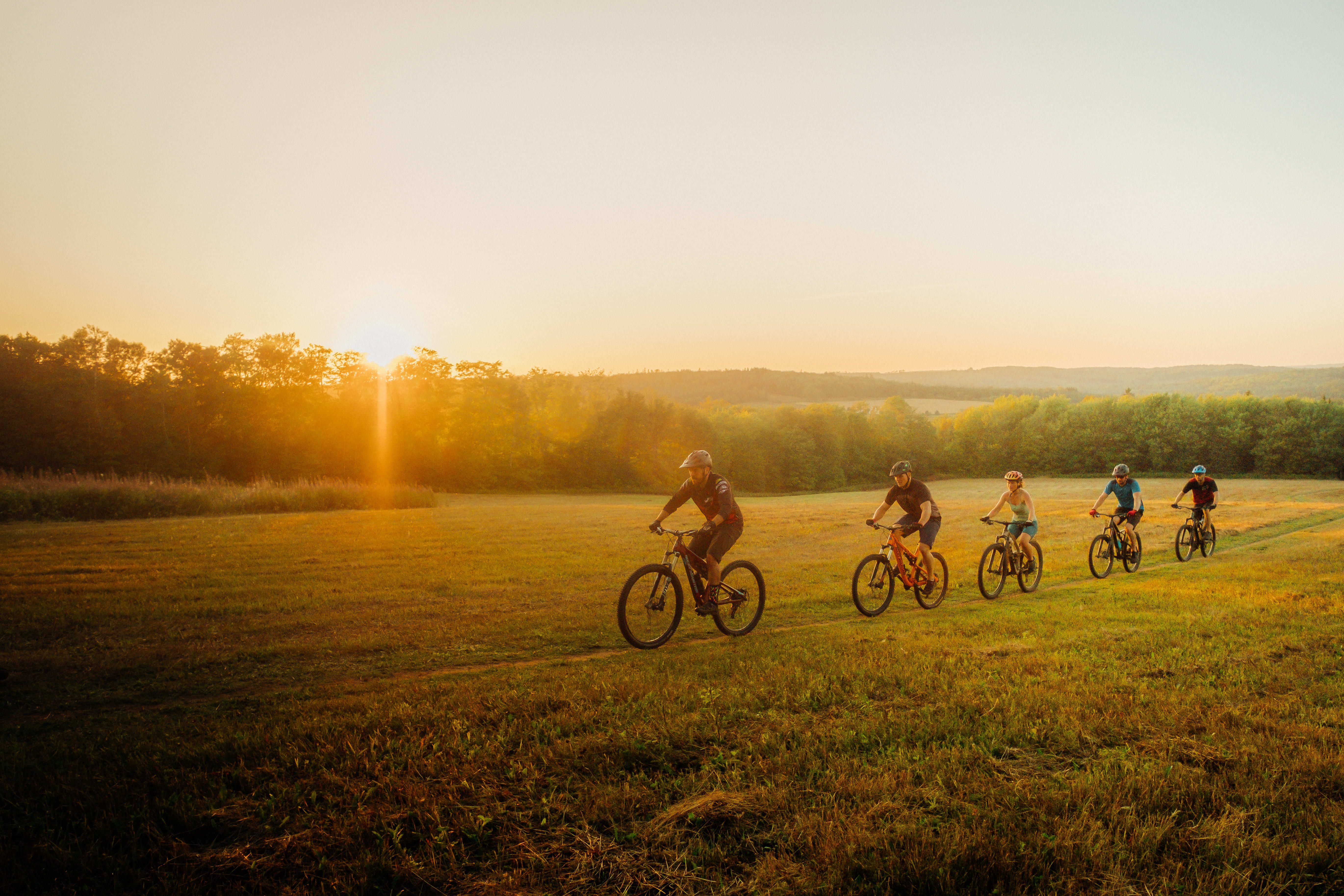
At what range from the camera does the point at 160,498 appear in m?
25.2

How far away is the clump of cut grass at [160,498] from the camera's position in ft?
74.2

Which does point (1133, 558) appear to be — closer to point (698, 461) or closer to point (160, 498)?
point (698, 461)

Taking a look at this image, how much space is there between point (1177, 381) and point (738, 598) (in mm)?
213177

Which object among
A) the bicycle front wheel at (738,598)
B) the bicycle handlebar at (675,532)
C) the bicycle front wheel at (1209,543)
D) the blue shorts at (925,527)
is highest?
the bicycle handlebar at (675,532)

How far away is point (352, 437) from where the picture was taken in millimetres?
56656

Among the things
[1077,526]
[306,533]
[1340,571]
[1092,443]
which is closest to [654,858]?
[1340,571]

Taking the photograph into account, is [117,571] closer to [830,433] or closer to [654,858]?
[654,858]

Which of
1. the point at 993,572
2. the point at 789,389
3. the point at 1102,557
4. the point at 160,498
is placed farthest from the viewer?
the point at 789,389

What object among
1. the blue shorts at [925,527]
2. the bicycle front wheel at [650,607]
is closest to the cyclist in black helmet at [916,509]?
the blue shorts at [925,527]

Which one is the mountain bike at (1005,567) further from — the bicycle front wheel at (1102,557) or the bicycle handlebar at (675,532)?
the bicycle handlebar at (675,532)

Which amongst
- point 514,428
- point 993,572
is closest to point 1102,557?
point 993,572

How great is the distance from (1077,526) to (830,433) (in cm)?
5998

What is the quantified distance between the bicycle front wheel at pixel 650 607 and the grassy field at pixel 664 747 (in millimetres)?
440

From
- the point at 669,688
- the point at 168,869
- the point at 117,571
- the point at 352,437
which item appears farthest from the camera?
the point at 352,437
